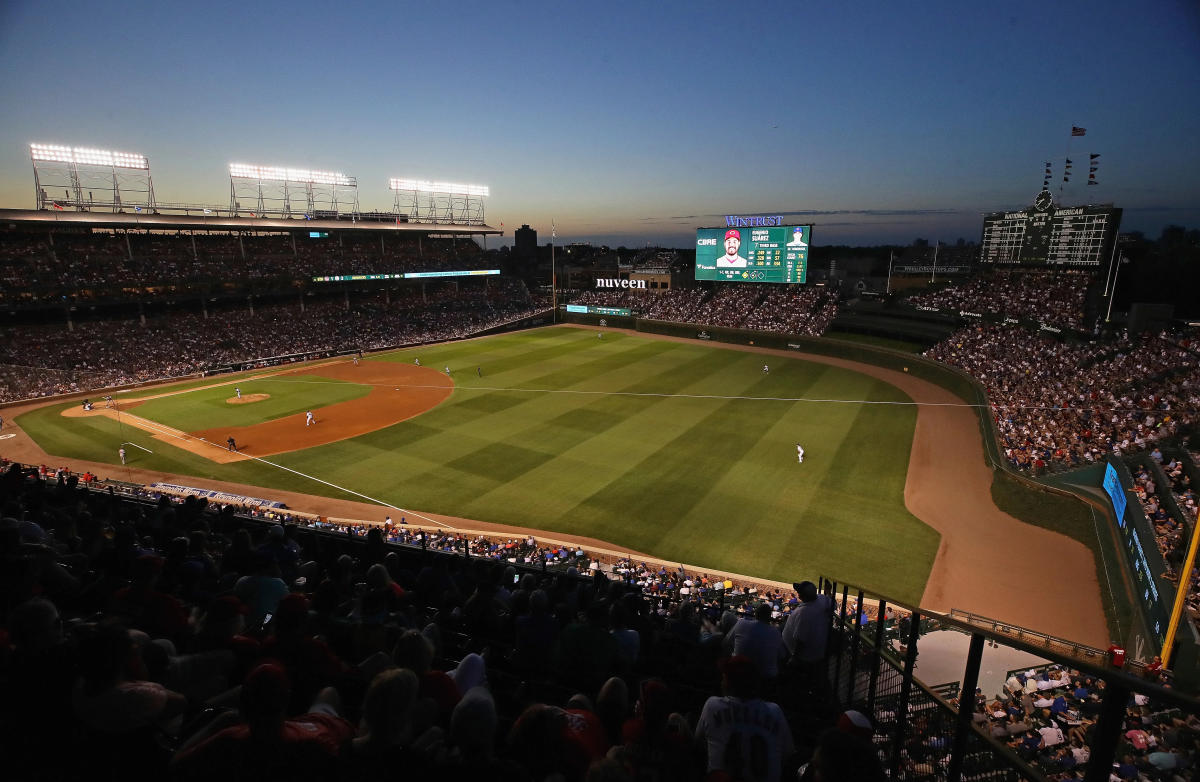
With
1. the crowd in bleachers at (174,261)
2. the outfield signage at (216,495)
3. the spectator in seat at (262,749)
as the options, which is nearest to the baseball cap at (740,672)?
the spectator in seat at (262,749)

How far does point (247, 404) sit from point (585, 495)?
2582 cm

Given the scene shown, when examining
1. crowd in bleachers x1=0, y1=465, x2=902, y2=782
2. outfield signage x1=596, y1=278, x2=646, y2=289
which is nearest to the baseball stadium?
crowd in bleachers x1=0, y1=465, x2=902, y2=782

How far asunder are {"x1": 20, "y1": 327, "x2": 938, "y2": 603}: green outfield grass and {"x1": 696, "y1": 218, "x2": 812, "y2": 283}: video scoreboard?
51.0 ft

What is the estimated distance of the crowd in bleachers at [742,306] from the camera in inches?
2201

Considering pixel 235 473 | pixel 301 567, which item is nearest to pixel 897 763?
pixel 301 567

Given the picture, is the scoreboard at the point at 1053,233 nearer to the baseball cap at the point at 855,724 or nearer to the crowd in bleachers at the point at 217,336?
the baseball cap at the point at 855,724

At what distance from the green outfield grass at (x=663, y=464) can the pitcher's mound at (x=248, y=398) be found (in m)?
1.86

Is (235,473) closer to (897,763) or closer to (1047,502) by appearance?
(897,763)

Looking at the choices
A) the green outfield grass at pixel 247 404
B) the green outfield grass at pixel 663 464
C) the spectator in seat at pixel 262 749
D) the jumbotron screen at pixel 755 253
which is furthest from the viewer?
the jumbotron screen at pixel 755 253

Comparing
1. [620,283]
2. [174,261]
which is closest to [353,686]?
[174,261]

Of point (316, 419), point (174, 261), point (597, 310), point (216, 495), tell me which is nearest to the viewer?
point (216, 495)

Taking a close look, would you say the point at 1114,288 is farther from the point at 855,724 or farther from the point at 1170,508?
the point at 855,724

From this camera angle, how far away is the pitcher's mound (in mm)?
37156

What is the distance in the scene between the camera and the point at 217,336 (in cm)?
5122
